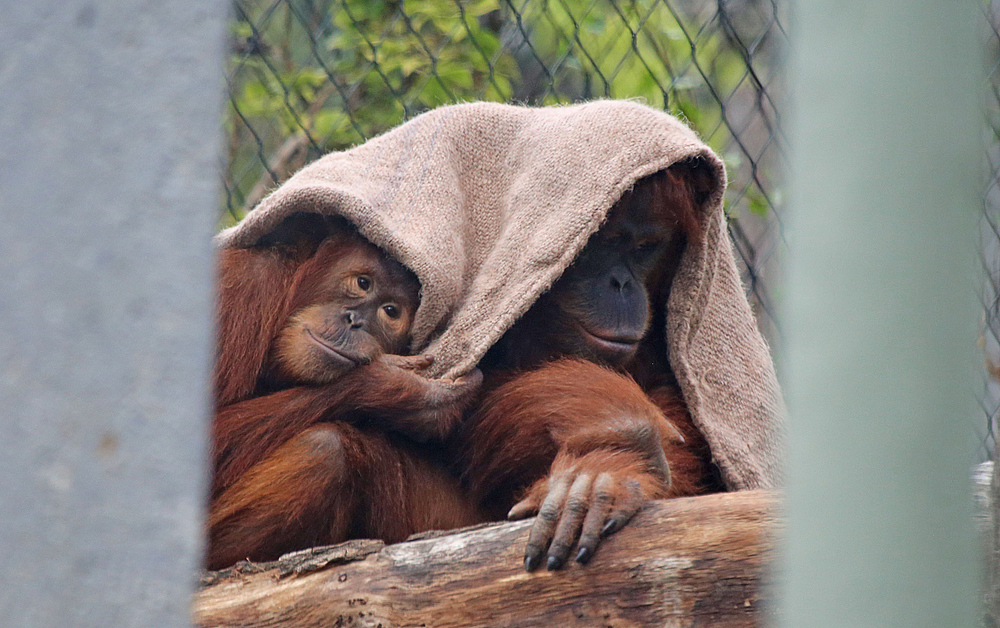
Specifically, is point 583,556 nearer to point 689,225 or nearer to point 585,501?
point 585,501

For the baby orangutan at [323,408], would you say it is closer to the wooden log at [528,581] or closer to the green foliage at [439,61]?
the wooden log at [528,581]

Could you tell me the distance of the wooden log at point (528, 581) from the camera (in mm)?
1422

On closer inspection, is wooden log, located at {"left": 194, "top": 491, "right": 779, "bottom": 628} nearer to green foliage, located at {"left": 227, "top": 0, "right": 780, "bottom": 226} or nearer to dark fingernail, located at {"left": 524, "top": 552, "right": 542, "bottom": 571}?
dark fingernail, located at {"left": 524, "top": 552, "right": 542, "bottom": 571}

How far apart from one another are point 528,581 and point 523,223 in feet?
2.54

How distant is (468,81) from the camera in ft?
12.3

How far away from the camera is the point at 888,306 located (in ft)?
1.86

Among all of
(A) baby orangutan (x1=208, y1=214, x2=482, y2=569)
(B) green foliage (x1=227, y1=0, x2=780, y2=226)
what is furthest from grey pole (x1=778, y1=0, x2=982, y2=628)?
(B) green foliage (x1=227, y1=0, x2=780, y2=226)

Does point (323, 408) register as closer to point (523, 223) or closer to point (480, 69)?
point (523, 223)

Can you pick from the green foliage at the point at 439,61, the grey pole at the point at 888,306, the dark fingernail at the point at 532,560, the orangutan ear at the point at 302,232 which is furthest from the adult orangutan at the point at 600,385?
the green foliage at the point at 439,61

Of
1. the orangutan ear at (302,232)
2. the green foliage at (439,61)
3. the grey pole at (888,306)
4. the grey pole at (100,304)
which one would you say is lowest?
the green foliage at (439,61)

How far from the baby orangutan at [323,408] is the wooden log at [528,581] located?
189 mm

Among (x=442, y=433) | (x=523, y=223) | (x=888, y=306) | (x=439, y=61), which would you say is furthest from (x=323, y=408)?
(x=439, y=61)

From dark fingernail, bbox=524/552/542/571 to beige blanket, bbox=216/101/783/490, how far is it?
51cm

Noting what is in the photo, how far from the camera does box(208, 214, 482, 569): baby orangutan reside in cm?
177
